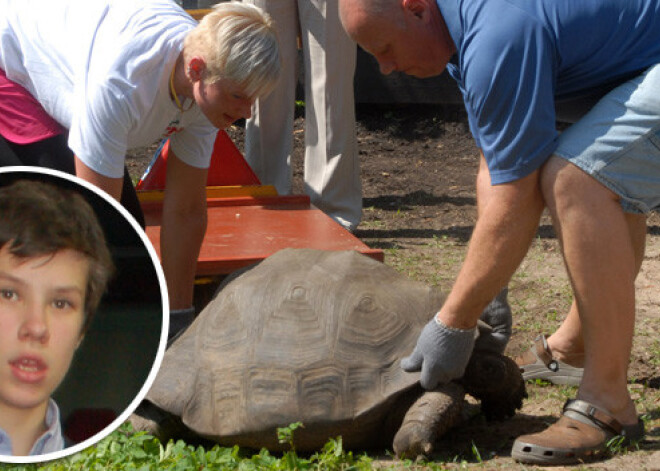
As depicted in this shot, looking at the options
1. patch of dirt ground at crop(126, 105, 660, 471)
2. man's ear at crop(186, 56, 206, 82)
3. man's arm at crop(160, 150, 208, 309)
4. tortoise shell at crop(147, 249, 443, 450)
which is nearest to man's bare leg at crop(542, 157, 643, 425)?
patch of dirt ground at crop(126, 105, 660, 471)

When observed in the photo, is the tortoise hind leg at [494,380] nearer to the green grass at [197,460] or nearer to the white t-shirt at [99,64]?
the green grass at [197,460]

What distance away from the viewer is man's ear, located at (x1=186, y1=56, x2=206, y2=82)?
11.4 ft

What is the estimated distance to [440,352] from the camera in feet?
10.0

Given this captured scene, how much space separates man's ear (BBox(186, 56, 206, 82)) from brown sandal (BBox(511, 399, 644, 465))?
1.59 m

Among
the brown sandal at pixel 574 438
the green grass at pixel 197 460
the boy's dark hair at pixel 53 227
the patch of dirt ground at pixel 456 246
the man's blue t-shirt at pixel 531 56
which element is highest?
the boy's dark hair at pixel 53 227

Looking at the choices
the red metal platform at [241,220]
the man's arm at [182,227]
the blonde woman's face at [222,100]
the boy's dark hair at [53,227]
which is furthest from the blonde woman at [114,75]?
the boy's dark hair at [53,227]

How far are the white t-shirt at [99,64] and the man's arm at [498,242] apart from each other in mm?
1267

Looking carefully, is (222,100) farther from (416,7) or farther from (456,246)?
(456,246)

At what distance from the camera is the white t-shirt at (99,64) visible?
3422mm

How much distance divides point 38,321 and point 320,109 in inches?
195

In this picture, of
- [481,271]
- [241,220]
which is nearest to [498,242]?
[481,271]

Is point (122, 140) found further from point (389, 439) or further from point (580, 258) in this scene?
point (580, 258)

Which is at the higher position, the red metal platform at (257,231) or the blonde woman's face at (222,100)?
the blonde woman's face at (222,100)

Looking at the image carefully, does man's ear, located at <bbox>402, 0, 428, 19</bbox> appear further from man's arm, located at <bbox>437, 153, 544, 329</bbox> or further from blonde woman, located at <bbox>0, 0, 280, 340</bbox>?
blonde woman, located at <bbox>0, 0, 280, 340</bbox>
